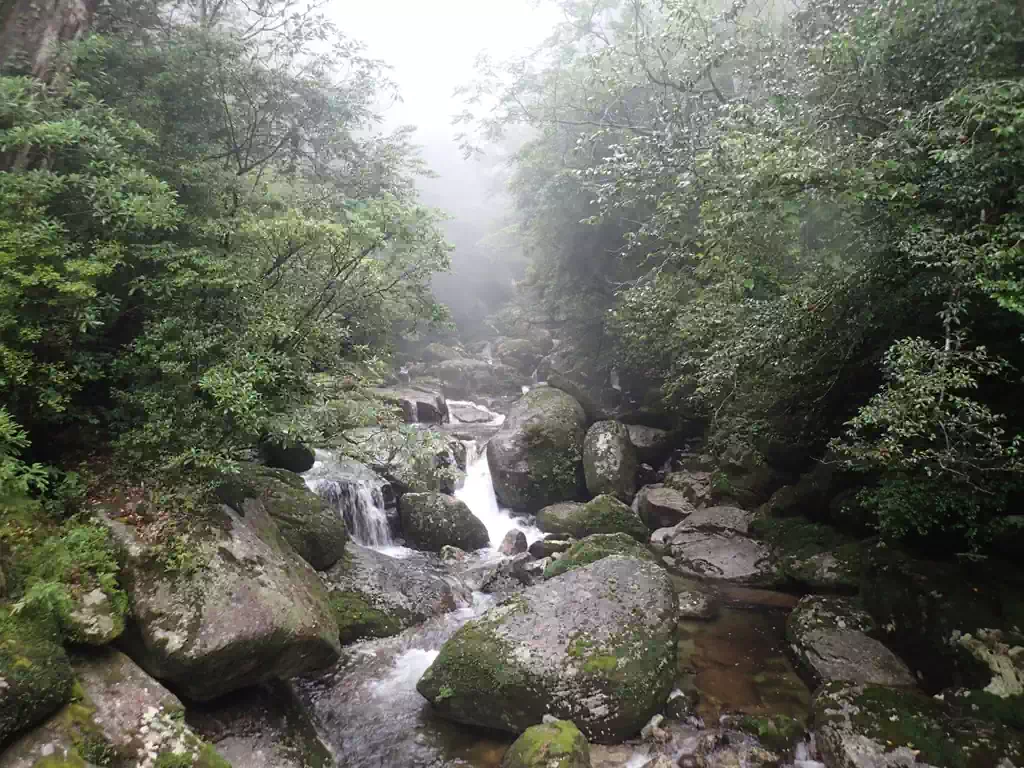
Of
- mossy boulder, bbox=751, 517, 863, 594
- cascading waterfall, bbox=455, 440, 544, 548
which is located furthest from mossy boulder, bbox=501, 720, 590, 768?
cascading waterfall, bbox=455, 440, 544, 548

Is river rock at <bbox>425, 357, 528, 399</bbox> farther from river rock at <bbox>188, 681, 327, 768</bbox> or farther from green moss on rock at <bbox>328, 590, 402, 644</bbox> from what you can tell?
river rock at <bbox>188, 681, 327, 768</bbox>

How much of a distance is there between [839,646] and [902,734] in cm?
193

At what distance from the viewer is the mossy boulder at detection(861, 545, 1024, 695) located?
21.5 ft

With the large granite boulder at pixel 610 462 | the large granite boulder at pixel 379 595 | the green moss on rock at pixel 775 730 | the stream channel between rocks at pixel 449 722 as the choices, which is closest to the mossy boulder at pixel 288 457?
the large granite boulder at pixel 379 595

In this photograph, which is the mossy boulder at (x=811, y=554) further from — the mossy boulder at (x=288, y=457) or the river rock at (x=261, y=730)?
the mossy boulder at (x=288, y=457)

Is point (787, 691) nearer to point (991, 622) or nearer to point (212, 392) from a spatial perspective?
point (991, 622)

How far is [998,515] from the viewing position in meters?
6.91

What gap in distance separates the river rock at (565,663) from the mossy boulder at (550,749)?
0.43 meters

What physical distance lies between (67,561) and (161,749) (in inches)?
76.7

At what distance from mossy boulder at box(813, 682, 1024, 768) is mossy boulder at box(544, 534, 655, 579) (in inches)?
141

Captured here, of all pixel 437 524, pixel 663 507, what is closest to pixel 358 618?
pixel 437 524

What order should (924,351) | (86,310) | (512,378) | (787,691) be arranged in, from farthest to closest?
(512,378), (787,691), (86,310), (924,351)

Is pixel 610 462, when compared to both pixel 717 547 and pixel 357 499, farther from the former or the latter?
pixel 357 499

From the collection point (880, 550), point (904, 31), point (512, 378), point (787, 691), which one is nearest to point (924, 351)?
point (904, 31)
